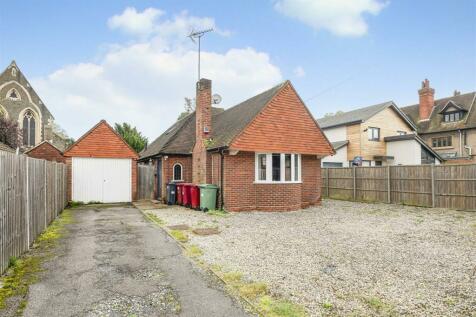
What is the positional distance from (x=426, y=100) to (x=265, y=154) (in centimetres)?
3029

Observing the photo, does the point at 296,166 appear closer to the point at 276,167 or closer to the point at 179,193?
the point at 276,167

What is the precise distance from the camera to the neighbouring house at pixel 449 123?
106 feet

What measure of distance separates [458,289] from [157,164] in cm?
1756

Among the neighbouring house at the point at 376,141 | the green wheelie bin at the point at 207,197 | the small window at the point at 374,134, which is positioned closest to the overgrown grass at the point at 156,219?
the green wheelie bin at the point at 207,197

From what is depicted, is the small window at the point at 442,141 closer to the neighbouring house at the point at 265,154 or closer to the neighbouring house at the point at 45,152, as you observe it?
the neighbouring house at the point at 265,154

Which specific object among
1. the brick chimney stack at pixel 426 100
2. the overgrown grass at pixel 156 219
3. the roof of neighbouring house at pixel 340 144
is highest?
the brick chimney stack at pixel 426 100

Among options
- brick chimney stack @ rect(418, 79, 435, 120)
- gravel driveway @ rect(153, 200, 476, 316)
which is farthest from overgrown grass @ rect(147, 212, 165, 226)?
brick chimney stack @ rect(418, 79, 435, 120)

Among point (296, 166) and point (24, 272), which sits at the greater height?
point (296, 166)

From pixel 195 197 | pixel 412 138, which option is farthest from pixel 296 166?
pixel 412 138

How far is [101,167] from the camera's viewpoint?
1855 cm

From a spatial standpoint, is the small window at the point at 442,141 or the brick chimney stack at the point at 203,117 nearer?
the brick chimney stack at the point at 203,117

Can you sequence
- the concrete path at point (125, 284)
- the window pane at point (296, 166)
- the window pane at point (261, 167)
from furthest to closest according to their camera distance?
the window pane at point (296, 166) → the window pane at point (261, 167) → the concrete path at point (125, 284)

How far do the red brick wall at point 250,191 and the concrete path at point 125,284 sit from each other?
5.89 meters

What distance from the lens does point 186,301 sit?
438 centimetres
